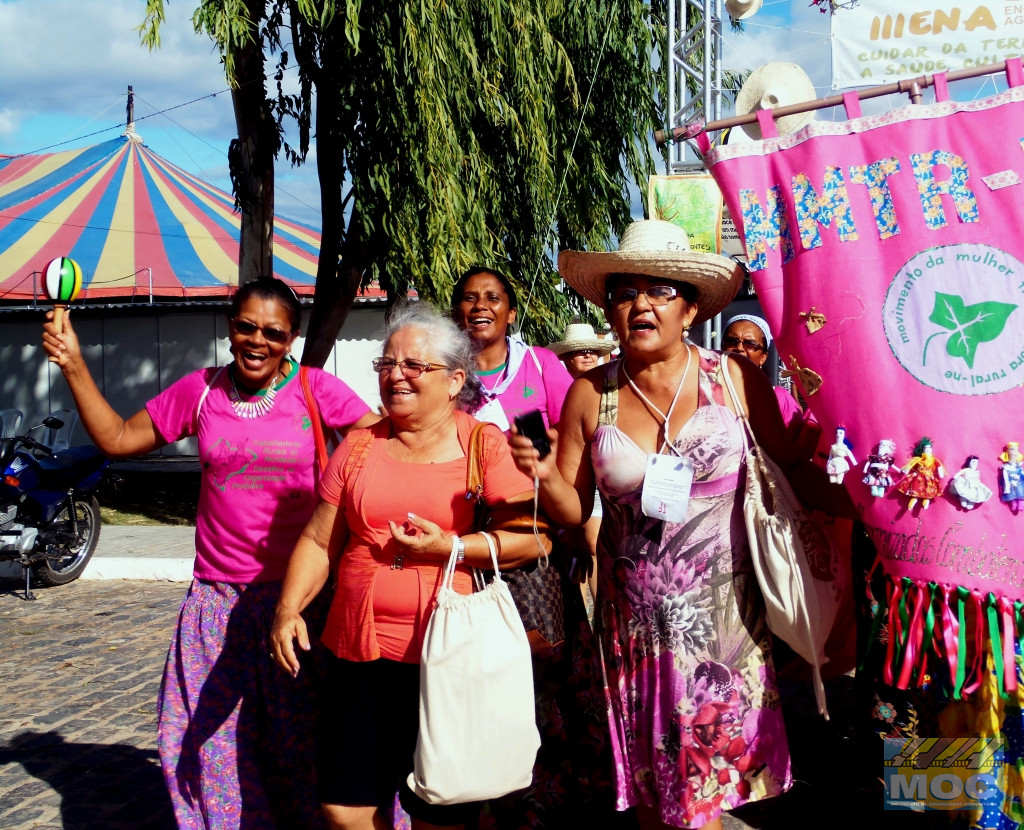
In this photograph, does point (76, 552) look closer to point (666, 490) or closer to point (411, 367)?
point (411, 367)

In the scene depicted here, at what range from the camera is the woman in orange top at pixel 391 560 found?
279 cm

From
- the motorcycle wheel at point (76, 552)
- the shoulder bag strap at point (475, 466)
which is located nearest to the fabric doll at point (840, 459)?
the shoulder bag strap at point (475, 466)

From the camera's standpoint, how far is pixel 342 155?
8297 mm

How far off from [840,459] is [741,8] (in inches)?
231

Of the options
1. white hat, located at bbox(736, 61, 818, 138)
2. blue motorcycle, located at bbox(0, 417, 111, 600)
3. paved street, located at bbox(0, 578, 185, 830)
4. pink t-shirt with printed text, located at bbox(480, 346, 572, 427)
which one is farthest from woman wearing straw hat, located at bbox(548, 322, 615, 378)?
blue motorcycle, located at bbox(0, 417, 111, 600)

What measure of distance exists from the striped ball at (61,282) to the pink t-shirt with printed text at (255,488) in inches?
19.4

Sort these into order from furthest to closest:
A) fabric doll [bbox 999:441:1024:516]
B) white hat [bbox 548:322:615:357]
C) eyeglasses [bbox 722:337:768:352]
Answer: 1. white hat [bbox 548:322:615:357]
2. eyeglasses [bbox 722:337:768:352]
3. fabric doll [bbox 999:441:1024:516]

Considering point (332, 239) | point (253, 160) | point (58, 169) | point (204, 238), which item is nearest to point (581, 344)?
point (332, 239)

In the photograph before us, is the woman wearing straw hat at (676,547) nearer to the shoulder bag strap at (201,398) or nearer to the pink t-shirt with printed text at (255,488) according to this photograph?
the pink t-shirt with printed text at (255,488)

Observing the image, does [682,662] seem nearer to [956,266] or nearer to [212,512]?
[956,266]

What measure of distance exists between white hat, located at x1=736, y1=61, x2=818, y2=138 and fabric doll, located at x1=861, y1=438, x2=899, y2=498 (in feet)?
3.23

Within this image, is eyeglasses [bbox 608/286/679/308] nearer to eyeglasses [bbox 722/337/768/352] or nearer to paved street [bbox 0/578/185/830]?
eyeglasses [bbox 722/337/768/352]

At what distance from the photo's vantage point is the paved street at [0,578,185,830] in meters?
3.89

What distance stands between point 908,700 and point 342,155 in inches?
264
